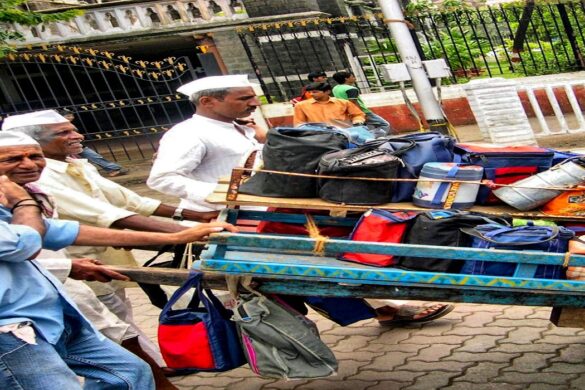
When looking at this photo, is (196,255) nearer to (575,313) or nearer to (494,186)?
(494,186)

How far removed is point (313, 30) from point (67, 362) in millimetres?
12320

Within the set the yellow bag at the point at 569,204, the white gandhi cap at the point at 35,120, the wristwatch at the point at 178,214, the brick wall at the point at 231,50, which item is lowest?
the yellow bag at the point at 569,204

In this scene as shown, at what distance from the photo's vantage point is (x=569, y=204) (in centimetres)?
347

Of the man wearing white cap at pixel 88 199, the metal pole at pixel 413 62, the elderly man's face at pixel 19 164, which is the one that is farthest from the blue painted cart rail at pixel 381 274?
the metal pole at pixel 413 62

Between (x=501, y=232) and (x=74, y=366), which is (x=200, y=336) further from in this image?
(x=501, y=232)

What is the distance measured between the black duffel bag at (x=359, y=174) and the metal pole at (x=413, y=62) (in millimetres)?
4662

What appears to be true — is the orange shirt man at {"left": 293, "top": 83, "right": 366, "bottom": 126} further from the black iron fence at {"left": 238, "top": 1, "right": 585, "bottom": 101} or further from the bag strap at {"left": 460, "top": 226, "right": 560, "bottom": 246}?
the bag strap at {"left": 460, "top": 226, "right": 560, "bottom": 246}

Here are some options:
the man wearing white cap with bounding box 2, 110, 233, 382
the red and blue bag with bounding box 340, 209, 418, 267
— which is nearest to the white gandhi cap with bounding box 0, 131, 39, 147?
the man wearing white cap with bounding box 2, 110, 233, 382

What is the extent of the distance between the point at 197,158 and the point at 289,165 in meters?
0.85

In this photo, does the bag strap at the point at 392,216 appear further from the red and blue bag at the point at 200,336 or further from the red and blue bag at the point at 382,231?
the red and blue bag at the point at 200,336

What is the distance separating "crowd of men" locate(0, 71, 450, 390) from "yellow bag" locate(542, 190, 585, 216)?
1.38m

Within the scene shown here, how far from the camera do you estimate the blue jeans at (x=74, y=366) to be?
2910 millimetres

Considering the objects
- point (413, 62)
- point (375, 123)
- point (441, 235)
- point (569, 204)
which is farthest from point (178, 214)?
point (375, 123)

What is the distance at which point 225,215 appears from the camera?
3850 millimetres
